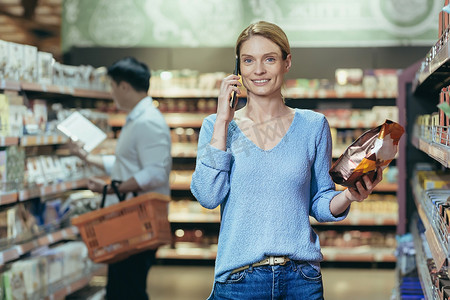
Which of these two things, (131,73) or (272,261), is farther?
(131,73)

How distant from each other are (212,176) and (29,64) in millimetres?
2720

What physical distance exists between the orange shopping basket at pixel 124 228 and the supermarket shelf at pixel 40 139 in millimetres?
826

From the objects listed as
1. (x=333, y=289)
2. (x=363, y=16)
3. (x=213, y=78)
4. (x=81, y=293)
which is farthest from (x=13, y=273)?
(x=363, y=16)

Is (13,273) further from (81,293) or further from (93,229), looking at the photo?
(81,293)

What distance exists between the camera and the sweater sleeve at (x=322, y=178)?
2160 millimetres

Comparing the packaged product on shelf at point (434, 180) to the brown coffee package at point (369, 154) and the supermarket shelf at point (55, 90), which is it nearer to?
the brown coffee package at point (369, 154)

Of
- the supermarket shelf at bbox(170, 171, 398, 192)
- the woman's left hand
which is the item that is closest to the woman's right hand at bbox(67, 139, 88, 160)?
the woman's left hand

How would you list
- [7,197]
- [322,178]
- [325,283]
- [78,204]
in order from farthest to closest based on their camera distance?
[325,283] < [78,204] < [7,197] < [322,178]

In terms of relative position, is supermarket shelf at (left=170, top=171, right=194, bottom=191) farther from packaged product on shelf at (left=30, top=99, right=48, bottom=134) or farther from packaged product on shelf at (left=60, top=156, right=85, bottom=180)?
packaged product on shelf at (left=30, top=99, right=48, bottom=134)

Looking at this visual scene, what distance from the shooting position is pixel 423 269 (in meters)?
3.46

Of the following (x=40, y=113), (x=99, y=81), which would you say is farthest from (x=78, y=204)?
(x=99, y=81)

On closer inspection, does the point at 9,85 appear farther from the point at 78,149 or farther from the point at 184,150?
the point at 184,150

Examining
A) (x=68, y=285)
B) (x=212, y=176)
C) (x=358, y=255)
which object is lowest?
(x=358, y=255)

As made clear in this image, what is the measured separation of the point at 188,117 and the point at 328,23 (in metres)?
2.34
